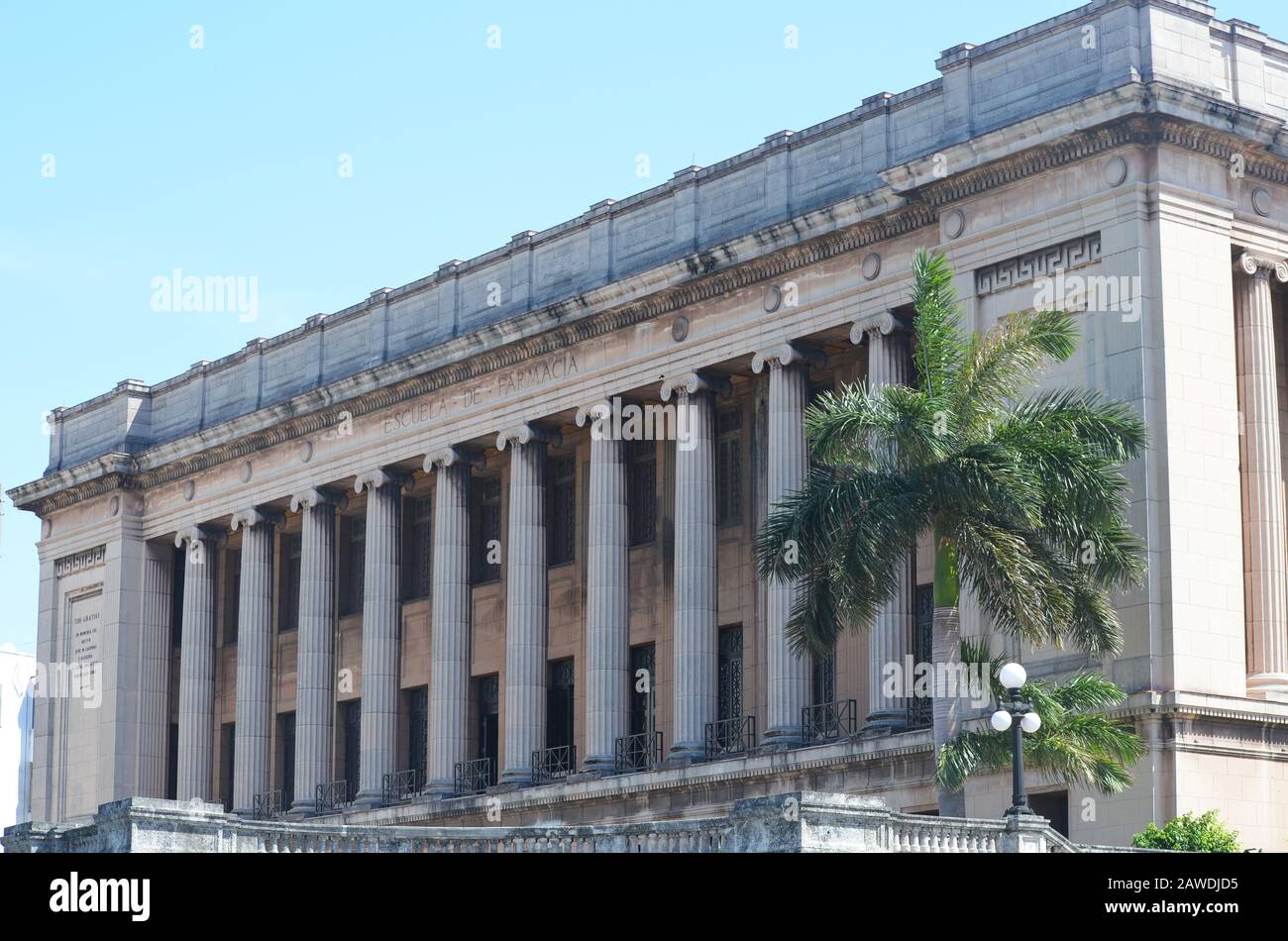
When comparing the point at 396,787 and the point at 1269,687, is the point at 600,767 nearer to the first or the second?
the point at 396,787

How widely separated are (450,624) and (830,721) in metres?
12.9

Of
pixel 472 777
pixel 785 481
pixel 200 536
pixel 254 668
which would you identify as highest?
pixel 200 536

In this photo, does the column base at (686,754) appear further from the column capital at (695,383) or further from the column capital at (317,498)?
the column capital at (317,498)

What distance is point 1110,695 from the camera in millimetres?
35000

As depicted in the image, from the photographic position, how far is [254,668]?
206ft

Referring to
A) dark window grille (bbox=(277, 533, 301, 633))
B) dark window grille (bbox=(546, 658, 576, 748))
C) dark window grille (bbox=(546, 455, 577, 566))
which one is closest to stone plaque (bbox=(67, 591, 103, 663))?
dark window grille (bbox=(277, 533, 301, 633))

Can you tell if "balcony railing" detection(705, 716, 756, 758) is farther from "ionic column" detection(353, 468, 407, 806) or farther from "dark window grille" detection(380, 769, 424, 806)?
"ionic column" detection(353, 468, 407, 806)

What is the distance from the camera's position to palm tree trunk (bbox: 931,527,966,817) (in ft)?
115

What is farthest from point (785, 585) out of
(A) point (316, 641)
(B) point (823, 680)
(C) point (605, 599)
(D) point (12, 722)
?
(D) point (12, 722)

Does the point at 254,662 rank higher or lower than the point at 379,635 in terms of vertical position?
lower

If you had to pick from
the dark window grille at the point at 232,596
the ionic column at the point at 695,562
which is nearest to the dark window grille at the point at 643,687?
the ionic column at the point at 695,562

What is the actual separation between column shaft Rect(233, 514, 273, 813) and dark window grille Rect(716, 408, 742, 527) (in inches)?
636

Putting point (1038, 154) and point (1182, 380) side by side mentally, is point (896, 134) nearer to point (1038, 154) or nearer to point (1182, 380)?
point (1038, 154)

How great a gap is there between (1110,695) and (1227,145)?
11664mm
